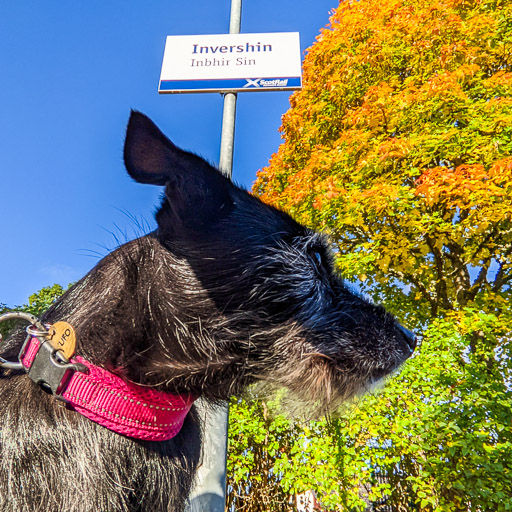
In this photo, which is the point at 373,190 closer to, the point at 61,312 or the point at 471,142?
the point at 471,142

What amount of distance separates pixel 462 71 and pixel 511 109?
0.85 metres

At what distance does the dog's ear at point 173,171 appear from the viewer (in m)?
1.47

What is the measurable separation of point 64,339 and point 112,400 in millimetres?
258

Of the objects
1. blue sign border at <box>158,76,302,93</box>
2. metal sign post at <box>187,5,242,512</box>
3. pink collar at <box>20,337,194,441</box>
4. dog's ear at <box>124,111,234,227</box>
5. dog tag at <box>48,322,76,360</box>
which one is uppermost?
blue sign border at <box>158,76,302,93</box>

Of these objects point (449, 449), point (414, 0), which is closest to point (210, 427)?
point (449, 449)

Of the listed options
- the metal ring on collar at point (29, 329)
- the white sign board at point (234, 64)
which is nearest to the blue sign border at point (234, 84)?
the white sign board at point (234, 64)

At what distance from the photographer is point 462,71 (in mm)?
5102

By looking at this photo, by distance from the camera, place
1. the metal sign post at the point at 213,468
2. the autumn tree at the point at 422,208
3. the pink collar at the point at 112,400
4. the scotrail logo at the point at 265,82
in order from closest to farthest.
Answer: the pink collar at the point at 112,400
the metal sign post at the point at 213,468
the scotrail logo at the point at 265,82
the autumn tree at the point at 422,208

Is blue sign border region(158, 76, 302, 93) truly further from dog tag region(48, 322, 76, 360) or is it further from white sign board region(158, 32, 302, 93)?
dog tag region(48, 322, 76, 360)

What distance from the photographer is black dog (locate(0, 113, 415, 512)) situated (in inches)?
47.9

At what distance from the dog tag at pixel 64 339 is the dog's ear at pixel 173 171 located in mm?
605

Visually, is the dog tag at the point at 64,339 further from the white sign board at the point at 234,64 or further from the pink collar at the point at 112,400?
the white sign board at the point at 234,64

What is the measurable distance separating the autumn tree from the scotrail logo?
1743 mm

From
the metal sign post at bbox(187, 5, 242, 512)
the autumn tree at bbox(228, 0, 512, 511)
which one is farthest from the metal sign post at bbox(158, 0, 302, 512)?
the autumn tree at bbox(228, 0, 512, 511)
